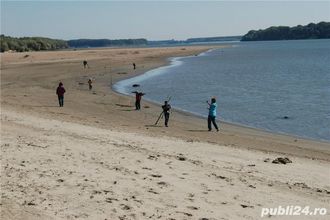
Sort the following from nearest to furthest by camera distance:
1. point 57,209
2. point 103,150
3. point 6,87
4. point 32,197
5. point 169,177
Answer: point 57,209
point 32,197
point 169,177
point 103,150
point 6,87

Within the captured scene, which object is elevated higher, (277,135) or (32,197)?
(32,197)

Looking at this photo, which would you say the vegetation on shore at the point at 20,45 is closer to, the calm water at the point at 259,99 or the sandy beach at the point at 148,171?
the calm water at the point at 259,99

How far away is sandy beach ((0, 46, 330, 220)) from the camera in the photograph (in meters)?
9.29

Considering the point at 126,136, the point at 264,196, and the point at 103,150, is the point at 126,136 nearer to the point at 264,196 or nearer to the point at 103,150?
the point at 103,150

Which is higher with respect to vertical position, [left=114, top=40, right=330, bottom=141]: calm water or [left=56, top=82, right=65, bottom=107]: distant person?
[left=56, top=82, right=65, bottom=107]: distant person

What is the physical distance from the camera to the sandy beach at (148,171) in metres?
9.29

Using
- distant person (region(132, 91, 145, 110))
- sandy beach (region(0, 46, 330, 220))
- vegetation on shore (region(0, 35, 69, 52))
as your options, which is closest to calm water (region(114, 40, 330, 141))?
distant person (region(132, 91, 145, 110))

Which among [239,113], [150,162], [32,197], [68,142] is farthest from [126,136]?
[239,113]

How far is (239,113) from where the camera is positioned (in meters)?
27.9

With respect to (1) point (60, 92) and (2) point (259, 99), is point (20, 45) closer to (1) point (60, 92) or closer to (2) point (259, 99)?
(2) point (259, 99)

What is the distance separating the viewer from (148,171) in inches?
467

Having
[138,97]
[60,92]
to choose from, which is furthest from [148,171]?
[60,92]

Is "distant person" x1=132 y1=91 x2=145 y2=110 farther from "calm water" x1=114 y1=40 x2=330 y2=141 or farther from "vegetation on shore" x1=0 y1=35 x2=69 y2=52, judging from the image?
"vegetation on shore" x1=0 y1=35 x2=69 y2=52

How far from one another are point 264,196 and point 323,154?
753cm
